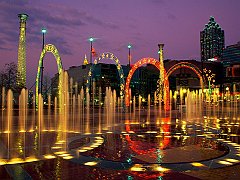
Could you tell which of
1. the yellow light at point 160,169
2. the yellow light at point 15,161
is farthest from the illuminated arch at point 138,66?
the yellow light at point 160,169

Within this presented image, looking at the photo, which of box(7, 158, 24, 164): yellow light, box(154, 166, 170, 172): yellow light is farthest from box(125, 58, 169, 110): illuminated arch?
box(154, 166, 170, 172): yellow light

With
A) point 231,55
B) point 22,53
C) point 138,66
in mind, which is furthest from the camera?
point 231,55

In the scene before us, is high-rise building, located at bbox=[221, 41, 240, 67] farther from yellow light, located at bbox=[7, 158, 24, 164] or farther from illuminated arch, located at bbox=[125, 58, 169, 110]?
yellow light, located at bbox=[7, 158, 24, 164]

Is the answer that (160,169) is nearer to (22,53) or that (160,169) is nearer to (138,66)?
(138,66)

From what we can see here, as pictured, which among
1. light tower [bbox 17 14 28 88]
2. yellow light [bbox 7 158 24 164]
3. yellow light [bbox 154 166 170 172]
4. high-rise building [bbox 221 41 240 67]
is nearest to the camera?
yellow light [bbox 154 166 170 172]

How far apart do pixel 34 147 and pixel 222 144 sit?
7.58m

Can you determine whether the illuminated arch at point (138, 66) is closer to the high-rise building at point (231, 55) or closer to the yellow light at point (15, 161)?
the yellow light at point (15, 161)

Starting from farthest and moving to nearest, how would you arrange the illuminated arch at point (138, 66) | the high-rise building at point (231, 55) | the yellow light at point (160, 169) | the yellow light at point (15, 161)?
the high-rise building at point (231, 55) → the illuminated arch at point (138, 66) → the yellow light at point (15, 161) → the yellow light at point (160, 169)

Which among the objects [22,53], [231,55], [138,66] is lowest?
[138,66]

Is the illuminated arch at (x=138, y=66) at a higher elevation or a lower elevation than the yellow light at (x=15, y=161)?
higher

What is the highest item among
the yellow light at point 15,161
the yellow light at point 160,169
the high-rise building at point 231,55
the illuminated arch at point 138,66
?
the high-rise building at point 231,55

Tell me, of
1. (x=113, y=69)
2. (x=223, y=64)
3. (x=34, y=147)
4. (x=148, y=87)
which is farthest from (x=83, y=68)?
(x=34, y=147)

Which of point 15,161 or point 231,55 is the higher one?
point 231,55

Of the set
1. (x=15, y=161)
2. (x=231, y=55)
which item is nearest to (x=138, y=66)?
(x=15, y=161)
